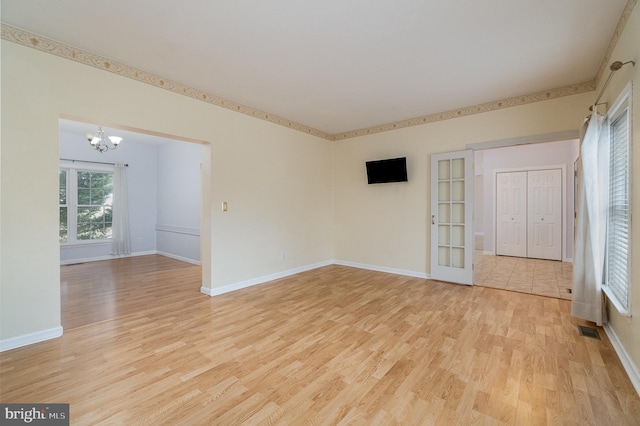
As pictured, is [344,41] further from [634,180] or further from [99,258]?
[99,258]

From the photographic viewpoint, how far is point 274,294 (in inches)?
160

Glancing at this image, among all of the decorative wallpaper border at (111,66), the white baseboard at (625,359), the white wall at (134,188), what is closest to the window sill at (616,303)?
the white baseboard at (625,359)

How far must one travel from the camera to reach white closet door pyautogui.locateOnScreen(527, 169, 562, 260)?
6.38 m

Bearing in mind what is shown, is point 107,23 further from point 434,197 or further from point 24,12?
point 434,197

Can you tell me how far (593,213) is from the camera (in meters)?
2.74

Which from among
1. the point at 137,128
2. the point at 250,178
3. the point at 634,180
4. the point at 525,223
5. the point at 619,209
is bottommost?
the point at 525,223

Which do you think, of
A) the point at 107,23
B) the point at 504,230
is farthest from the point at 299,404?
the point at 504,230

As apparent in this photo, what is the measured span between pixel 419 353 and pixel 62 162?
802 cm

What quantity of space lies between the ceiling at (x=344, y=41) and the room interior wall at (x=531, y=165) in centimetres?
365

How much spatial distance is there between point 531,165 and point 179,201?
8678 millimetres

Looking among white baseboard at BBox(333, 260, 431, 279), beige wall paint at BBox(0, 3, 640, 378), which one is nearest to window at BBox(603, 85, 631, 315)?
beige wall paint at BBox(0, 3, 640, 378)

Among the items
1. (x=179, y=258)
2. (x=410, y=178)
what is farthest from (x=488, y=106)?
(x=179, y=258)

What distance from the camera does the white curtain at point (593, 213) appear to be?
8.90 feet

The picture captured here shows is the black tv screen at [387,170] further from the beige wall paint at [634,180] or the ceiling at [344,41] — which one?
the beige wall paint at [634,180]
